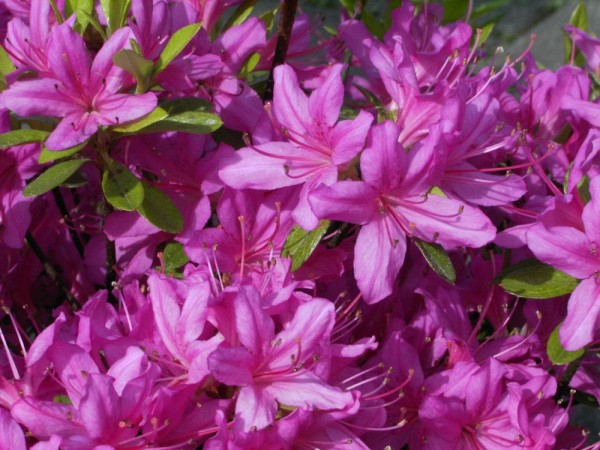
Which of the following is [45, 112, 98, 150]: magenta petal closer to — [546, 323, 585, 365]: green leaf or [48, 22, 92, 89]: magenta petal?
[48, 22, 92, 89]: magenta petal

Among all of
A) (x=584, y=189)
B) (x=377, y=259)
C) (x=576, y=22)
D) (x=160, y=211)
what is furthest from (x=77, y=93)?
(x=576, y=22)

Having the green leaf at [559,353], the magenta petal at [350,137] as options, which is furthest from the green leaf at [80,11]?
the green leaf at [559,353]

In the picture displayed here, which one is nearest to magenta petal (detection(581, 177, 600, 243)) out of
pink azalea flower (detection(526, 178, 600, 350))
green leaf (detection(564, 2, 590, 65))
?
pink azalea flower (detection(526, 178, 600, 350))

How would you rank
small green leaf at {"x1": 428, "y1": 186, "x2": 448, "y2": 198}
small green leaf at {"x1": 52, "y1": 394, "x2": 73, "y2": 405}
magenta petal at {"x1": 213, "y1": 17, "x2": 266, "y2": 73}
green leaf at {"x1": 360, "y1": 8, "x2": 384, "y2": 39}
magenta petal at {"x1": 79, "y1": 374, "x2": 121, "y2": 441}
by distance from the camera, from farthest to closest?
green leaf at {"x1": 360, "y1": 8, "x2": 384, "y2": 39}
magenta petal at {"x1": 213, "y1": 17, "x2": 266, "y2": 73}
small green leaf at {"x1": 428, "y1": 186, "x2": 448, "y2": 198}
small green leaf at {"x1": 52, "y1": 394, "x2": 73, "y2": 405}
magenta petal at {"x1": 79, "y1": 374, "x2": 121, "y2": 441}

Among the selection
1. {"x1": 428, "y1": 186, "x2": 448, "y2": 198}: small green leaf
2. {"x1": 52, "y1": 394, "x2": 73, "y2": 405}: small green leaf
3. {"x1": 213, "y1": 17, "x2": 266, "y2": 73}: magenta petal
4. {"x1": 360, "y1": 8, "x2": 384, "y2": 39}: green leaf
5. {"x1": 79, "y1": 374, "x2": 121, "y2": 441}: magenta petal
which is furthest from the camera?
{"x1": 360, "y1": 8, "x2": 384, "y2": 39}: green leaf

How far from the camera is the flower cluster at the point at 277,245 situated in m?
0.97

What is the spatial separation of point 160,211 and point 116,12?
236mm

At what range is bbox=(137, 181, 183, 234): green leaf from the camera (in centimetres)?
112

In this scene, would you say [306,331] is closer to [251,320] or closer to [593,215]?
[251,320]

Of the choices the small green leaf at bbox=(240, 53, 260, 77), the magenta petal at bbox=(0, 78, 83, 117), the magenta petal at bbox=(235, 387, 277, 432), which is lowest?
the magenta petal at bbox=(235, 387, 277, 432)

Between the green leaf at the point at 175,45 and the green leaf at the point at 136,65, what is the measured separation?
0.05 ft

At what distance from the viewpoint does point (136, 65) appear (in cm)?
103

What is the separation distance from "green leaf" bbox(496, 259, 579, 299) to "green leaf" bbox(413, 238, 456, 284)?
10 cm

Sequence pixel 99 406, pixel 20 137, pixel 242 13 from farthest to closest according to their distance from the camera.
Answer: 1. pixel 242 13
2. pixel 20 137
3. pixel 99 406
